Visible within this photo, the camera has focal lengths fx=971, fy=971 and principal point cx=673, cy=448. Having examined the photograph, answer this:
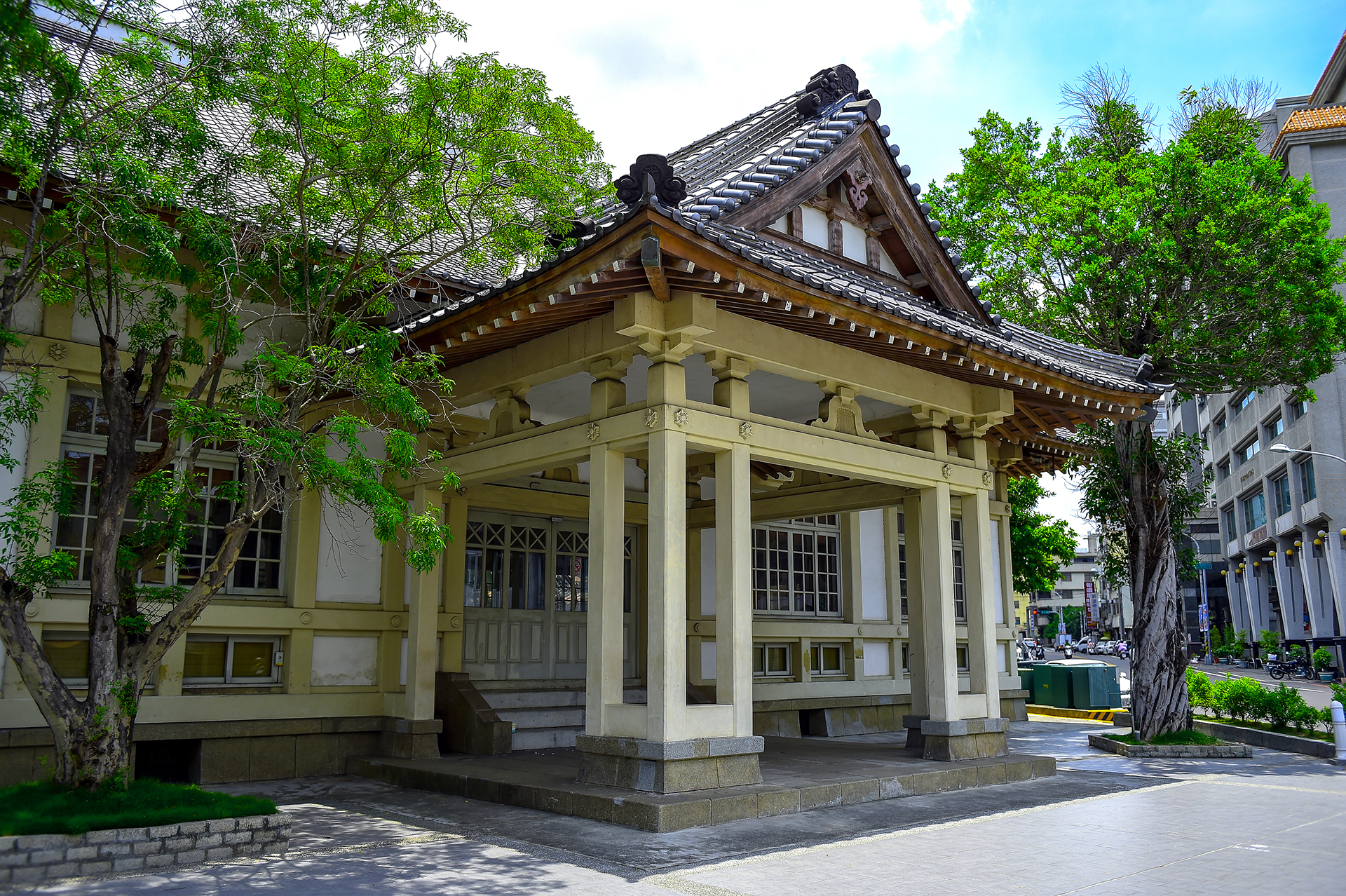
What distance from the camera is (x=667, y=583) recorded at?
7.71 m

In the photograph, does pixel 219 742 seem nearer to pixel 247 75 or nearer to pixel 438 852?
pixel 438 852

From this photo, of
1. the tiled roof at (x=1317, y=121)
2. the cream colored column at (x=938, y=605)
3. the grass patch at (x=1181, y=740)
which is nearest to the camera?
the cream colored column at (x=938, y=605)

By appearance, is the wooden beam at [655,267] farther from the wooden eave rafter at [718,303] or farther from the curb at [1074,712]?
the curb at [1074,712]

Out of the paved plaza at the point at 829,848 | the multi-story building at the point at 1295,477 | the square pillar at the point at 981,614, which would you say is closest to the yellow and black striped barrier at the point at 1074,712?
the square pillar at the point at 981,614

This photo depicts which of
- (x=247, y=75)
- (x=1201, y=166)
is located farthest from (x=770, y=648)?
(x=247, y=75)

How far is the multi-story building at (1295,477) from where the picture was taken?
36.2m

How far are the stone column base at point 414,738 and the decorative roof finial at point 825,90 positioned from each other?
7.99 metres

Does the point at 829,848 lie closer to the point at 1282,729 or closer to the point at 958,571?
the point at 1282,729

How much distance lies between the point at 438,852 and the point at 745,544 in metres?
3.37

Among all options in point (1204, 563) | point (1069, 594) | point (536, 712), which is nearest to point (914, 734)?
point (536, 712)

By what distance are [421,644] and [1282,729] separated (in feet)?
41.3

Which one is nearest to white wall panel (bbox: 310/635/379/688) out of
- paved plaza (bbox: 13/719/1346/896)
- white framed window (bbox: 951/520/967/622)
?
paved plaza (bbox: 13/719/1346/896)

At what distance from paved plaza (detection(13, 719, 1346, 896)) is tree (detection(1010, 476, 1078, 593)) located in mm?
18159

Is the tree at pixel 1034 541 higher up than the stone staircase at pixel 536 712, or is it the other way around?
the tree at pixel 1034 541
